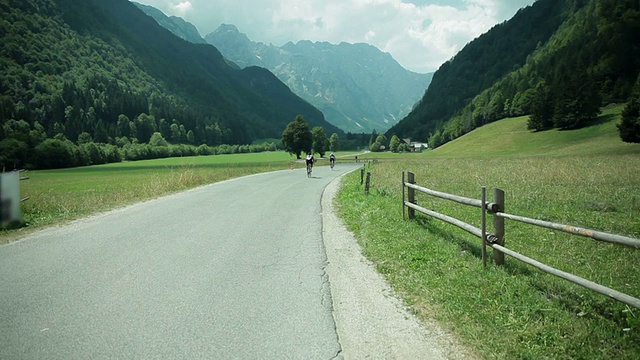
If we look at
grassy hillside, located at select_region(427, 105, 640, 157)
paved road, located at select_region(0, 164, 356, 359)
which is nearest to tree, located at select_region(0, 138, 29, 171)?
paved road, located at select_region(0, 164, 356, 359)

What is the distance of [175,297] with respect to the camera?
226 inches

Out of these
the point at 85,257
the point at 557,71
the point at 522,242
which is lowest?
the point at 522,242

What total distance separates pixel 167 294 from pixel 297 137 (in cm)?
9110

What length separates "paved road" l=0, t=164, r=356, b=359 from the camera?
4.28m

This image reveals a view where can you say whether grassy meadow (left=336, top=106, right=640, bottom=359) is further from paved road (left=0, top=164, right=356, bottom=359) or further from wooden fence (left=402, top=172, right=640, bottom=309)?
paved road (left=0, top=164, right=356, bottom=359)

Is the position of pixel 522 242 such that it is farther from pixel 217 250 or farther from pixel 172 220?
pixel 172 220

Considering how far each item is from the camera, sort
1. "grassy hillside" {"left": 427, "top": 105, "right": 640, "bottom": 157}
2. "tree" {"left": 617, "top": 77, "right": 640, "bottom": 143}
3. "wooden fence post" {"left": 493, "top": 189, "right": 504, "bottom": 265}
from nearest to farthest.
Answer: "wooden fence post" {"left": 493, "top": 189, "right": 504, "bottom": 265} < "tree" {"left": 617, "top": 77, "right": 640, "bottom": 143} < "grassy hillside" {"left": 427, "top": 105, "right": 640, "bottom": 157}

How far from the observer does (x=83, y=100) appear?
528ft

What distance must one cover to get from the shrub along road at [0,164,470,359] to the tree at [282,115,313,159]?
86.1 metres

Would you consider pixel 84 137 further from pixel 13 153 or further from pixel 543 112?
pixel 543 112

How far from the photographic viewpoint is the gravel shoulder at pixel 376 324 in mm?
4168

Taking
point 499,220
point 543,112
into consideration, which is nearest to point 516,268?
point 499,220

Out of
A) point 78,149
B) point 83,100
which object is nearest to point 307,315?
point 78,149

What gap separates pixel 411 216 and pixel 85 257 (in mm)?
9449
